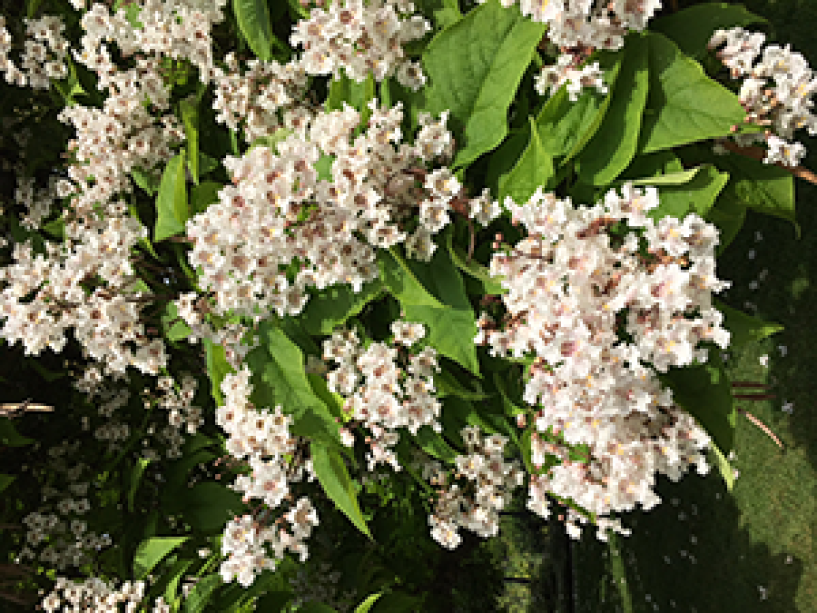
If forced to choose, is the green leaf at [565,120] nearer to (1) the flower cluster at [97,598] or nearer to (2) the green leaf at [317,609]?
(2) the green leaf at [317,609]

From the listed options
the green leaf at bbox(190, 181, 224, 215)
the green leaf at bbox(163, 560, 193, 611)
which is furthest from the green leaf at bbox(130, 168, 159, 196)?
the green leaf at bbox(163, 560, 193, 611)

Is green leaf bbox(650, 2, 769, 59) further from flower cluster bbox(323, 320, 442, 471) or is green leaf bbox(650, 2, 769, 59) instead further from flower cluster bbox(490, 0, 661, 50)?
flower cluster bbox(323, 320, 442, 471)

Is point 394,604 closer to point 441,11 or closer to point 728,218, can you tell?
point 728,218

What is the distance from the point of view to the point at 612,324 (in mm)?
1408

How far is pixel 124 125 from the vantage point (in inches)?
89.0

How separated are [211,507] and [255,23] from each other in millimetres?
2397

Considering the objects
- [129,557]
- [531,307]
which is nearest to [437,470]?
[531,307]

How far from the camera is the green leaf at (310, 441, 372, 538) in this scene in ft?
6.42

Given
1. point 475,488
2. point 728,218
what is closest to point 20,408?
point 475,488

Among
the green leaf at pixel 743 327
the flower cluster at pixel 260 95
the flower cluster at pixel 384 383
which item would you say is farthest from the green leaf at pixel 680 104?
the flower cluster at pixel 260 95

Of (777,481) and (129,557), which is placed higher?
(129,557)

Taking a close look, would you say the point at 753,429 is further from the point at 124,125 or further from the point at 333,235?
the point at 124,125

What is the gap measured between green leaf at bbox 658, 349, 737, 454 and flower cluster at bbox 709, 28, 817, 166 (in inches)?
28.2

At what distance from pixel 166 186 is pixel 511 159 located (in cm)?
133
